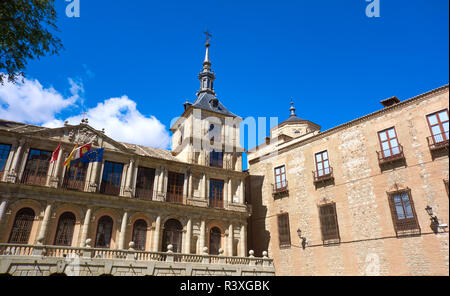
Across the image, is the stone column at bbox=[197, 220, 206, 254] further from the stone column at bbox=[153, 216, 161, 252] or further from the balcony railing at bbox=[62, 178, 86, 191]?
the balcony railing at bbox=[62, 178, 86, 191]

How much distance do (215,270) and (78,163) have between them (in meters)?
11.1

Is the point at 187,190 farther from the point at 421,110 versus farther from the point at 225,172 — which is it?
the point at 421,110

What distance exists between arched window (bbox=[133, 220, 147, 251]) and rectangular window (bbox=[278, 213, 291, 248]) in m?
9.53

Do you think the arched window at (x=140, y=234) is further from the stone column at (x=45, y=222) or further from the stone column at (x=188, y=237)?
the stone column at (x=45, y=222)

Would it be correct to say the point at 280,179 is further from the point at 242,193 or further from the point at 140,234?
the point at 140,234

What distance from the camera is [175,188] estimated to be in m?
23.0

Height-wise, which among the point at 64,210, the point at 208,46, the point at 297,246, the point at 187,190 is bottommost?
the point at 297,246

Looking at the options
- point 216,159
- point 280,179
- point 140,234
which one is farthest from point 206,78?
point 140,234

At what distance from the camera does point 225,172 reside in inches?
986

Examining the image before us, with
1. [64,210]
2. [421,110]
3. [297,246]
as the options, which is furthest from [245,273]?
[421,110]

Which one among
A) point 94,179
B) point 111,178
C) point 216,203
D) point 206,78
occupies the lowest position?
point 216,203

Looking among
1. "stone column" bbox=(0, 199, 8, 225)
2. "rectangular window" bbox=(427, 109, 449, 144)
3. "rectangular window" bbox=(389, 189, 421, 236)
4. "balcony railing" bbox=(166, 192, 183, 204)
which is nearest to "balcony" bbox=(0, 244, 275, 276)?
"stone column" bbox=(0, 199, 8, 225)

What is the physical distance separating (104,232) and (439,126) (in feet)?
66.8

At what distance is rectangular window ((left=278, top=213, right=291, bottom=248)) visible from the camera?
2158cm
